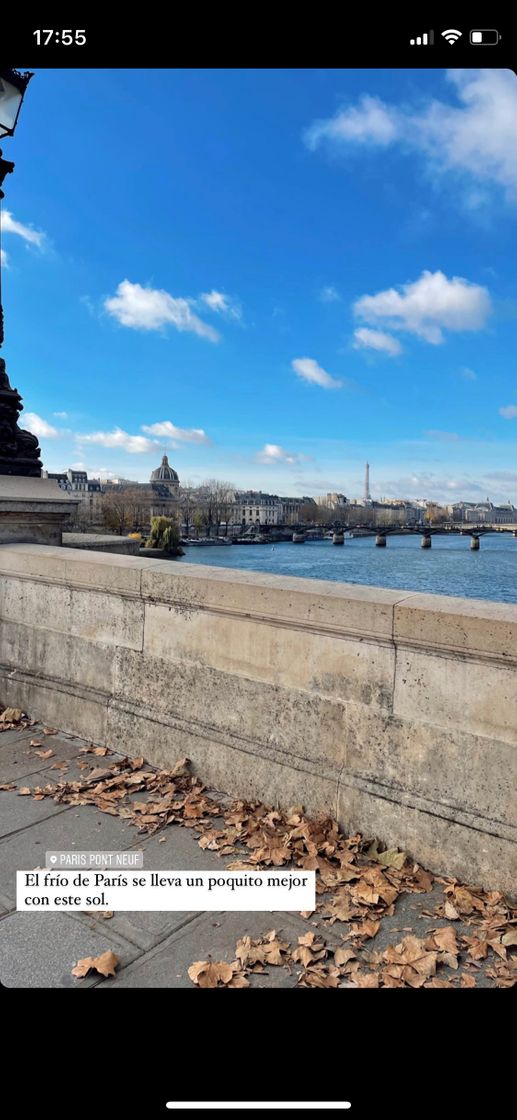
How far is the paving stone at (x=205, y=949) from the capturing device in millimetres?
2051

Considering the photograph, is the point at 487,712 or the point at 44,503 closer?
the point at 487,712

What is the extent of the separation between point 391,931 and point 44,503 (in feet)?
14.0

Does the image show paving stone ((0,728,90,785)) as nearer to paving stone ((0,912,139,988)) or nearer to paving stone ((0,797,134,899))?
paving stone ((0,797,134,899))

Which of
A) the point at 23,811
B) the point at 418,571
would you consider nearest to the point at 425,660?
the point at 23,811

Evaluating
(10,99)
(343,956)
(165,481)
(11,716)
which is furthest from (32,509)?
(165,481)

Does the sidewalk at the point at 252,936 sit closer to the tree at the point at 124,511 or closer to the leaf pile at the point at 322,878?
the leaf pile at the point at 322,878

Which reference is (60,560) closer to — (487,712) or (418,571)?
(487,712)
